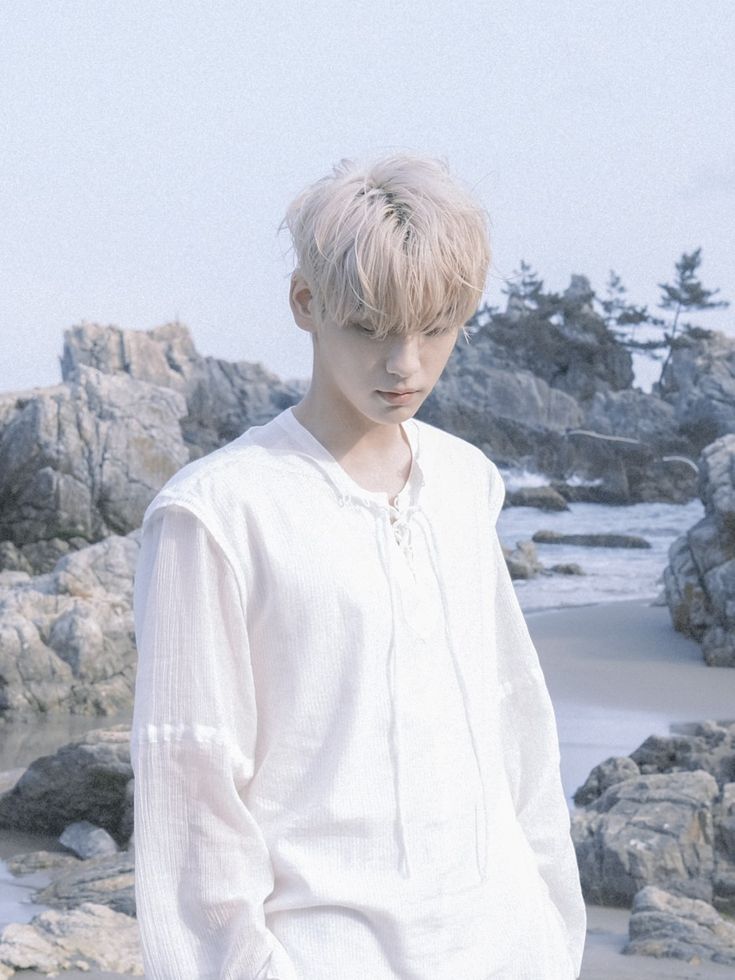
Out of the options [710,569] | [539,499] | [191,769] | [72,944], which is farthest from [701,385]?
[191,769]

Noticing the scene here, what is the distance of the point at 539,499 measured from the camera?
33.4 m

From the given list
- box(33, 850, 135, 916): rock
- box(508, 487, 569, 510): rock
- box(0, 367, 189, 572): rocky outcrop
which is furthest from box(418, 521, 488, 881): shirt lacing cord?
box(508, 487, 569, 510): rock

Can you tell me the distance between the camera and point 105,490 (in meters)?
21.4

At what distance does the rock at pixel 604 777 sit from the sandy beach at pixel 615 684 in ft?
0.97

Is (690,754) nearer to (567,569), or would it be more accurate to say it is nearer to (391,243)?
(391,243)

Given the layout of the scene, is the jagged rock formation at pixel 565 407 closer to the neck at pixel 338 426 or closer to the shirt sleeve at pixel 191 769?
the neck at pixel 338 426

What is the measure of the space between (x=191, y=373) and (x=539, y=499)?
13222 mm

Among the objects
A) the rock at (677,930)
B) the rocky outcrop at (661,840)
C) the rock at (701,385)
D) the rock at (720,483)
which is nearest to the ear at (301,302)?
the rock at (677,930)

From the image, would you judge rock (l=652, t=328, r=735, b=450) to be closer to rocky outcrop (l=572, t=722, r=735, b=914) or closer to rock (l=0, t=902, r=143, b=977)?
rocky outcrop (l=572, t=722, r=735, b=914)

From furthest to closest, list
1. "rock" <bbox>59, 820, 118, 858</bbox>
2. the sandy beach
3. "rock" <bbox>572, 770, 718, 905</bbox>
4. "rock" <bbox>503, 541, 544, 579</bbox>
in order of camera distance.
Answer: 1. "rock" <bbox>503, 541, 544, 579</bbox>
2. the sandy beach
3. "rock" <bbox>59, 820, 118, 858</bbox>
4. "rock" <bbox>572, 770, 718, 905</bbox>

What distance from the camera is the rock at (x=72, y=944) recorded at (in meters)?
3.98

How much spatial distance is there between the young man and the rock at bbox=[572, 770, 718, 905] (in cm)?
373

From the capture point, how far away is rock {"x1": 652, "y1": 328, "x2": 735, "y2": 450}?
142 ft

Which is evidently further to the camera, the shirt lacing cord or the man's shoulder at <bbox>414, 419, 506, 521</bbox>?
the man's shoulder at <bbox>414, 419, 506, 521</bbox>
